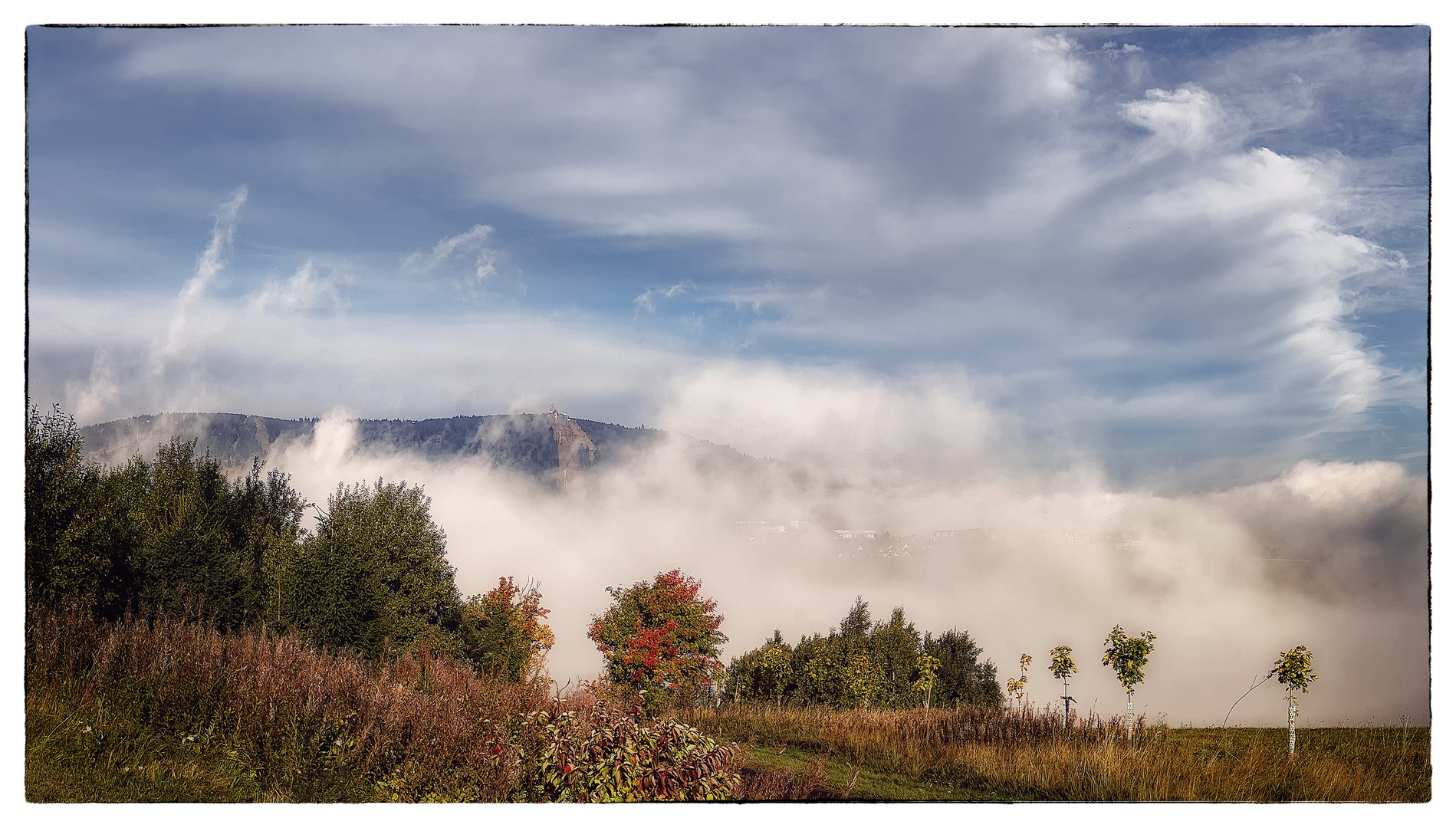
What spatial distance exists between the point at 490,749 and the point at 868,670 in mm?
6970

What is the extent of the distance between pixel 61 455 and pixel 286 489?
2.45 m

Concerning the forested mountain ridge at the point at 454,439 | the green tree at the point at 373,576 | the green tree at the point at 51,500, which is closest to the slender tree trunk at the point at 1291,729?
the forested mountain ridge at the point at 454,439

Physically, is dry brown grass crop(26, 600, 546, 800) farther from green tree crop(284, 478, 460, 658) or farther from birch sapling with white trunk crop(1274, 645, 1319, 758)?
birch sapling with white trunk crop(1274, 645, 1319, 758)

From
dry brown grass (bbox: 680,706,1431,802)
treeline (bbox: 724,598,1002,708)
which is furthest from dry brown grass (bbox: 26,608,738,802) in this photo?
treeline (bbox: 724,598,1002,708)

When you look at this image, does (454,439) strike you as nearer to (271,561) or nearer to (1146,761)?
(271,561)

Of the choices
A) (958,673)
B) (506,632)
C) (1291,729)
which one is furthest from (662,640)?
(1291,729)

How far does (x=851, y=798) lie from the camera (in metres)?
7.70

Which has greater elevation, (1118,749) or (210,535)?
(210,535)

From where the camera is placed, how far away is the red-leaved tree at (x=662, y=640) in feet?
31.5

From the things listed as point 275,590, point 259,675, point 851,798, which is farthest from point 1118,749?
point 275,590

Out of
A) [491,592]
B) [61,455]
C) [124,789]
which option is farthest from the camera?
[491,592]

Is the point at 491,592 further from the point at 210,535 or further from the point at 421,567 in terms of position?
the point at 210,535

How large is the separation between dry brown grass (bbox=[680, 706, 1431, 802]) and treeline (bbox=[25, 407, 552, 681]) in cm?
487

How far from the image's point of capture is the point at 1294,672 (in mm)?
8219
